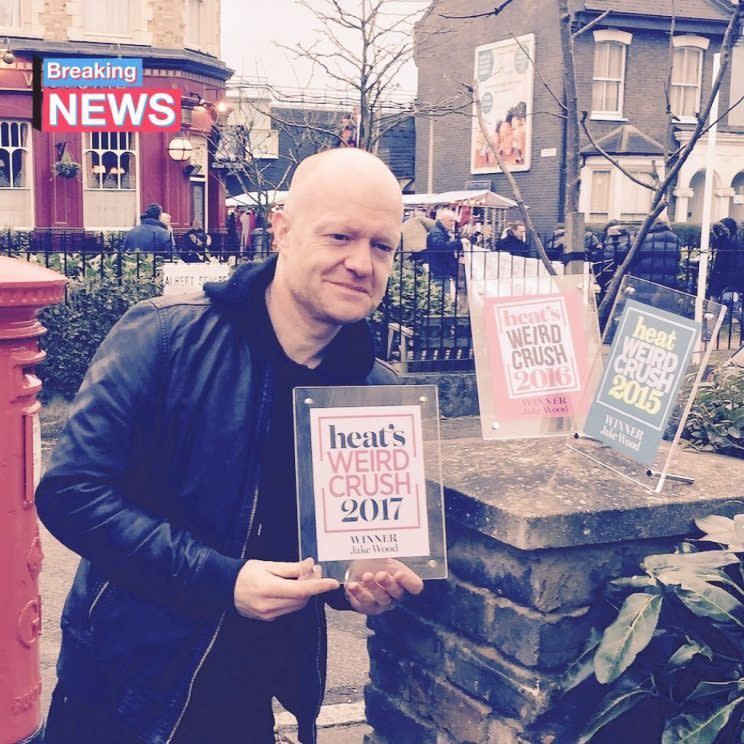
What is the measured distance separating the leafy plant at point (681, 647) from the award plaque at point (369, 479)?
0.43 m

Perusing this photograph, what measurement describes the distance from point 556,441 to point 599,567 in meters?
0.59

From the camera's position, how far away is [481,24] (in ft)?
115

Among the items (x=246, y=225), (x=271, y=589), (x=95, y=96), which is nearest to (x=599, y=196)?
(x=246, y=225)

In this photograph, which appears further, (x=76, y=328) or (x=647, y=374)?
(x=76, y=328)

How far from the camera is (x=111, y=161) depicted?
2497 centimetres

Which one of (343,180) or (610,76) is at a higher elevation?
(610,76)

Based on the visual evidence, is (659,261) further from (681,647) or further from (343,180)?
(343,180)

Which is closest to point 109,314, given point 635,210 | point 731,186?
point 635,210

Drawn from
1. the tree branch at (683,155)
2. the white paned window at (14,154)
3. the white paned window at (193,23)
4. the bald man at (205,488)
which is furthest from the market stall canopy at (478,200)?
the bald man at (205,488)

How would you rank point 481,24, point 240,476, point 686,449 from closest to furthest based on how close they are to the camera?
point 240,476 < point 686,449 < point 481,24

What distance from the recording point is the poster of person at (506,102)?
31859mm

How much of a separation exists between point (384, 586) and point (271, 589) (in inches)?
11.5

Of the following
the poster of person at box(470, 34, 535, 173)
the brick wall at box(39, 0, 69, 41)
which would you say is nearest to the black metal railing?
the brick wall at box(39, 0, 69, 41)

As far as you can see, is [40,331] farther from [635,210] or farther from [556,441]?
[635,210]
